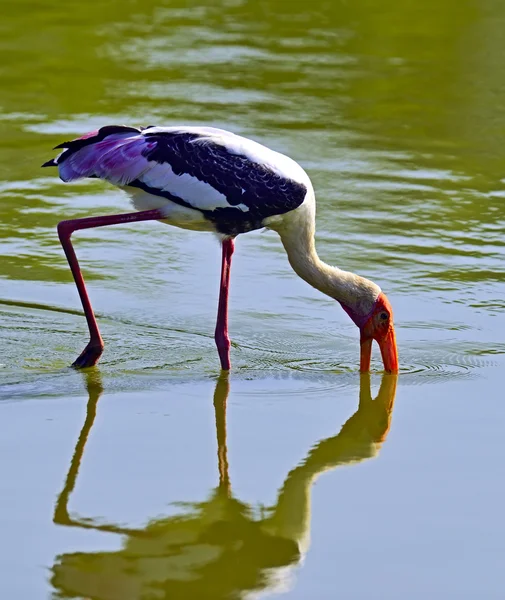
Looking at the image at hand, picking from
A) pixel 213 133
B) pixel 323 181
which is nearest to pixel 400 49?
pixel 323 181

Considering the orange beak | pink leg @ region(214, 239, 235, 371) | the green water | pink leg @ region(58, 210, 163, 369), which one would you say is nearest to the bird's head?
the orange beak

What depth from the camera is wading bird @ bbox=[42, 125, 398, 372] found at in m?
7.35

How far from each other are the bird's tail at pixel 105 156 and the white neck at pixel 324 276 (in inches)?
35.8

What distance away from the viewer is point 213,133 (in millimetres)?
7531

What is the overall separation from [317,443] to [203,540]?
1274 millimetres

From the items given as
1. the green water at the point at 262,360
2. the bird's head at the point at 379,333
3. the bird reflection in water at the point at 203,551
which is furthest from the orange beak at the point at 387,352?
the bird reflection in water at the point at 203,551

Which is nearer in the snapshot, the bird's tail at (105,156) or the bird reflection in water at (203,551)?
the bird reflection in water at (203,551)

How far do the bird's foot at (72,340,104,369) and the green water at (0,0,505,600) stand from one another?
0.27ft

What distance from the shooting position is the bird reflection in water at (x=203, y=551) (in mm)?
5105

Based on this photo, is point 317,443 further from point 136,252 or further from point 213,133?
point 136,252

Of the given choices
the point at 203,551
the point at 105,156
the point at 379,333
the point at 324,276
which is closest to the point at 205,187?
the point at 105,156

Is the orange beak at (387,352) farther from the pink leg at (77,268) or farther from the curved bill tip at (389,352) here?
the pink leg at (77,268)

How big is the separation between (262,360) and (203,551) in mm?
2512

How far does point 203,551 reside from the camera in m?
5.42
